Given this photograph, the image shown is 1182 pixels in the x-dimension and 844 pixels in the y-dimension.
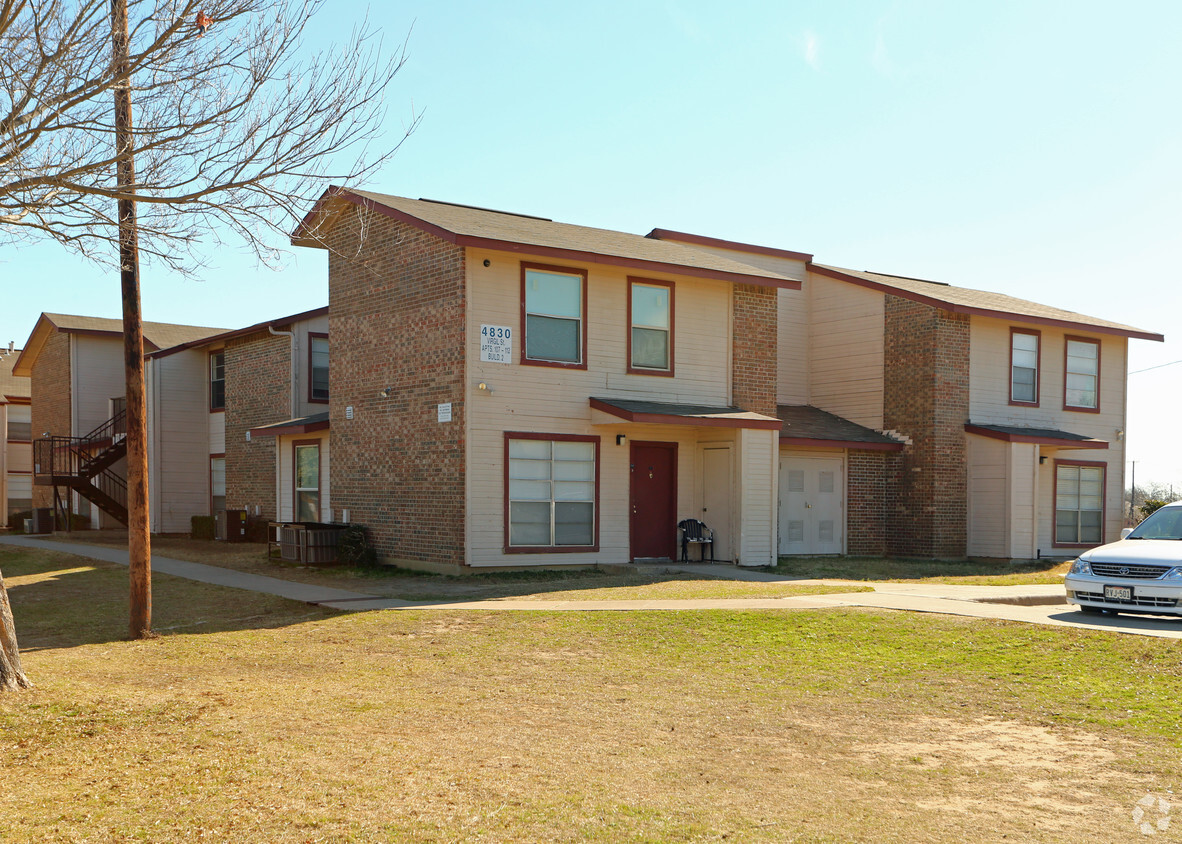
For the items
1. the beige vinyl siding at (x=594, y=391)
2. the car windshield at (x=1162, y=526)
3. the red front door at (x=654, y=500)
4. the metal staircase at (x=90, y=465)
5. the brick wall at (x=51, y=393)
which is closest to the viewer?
the car windshield at (x=1162, y=526)

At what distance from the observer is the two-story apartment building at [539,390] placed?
18.5 meters

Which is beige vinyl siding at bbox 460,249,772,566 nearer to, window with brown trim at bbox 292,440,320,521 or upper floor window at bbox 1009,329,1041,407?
window with brown trim at bbox 292,440,320,521

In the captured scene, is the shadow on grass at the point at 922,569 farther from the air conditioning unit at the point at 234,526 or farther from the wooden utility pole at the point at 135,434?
the air conditioning unit at the point at 234,526

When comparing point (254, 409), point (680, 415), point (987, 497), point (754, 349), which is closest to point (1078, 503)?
point (987, 497)

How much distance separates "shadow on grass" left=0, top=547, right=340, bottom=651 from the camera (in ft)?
42.3

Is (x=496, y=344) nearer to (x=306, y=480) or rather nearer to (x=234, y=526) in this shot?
(x=306, y=480)

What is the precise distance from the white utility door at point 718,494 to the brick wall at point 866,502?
4290mm

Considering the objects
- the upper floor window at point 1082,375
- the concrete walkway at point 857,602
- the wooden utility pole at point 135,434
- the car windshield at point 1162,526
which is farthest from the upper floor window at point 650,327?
the upper floor window at point 1082,375

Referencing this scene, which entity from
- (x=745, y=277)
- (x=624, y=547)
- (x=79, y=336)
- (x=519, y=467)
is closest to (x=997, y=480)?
(x=745, y=277)

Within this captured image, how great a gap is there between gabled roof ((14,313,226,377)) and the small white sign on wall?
19.7 m

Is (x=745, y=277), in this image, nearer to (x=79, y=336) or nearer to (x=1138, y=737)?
(x=1138, y=737)

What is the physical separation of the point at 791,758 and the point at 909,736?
1.21m

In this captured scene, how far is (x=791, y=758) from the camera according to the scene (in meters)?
7.12

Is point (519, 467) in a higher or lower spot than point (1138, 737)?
higher
